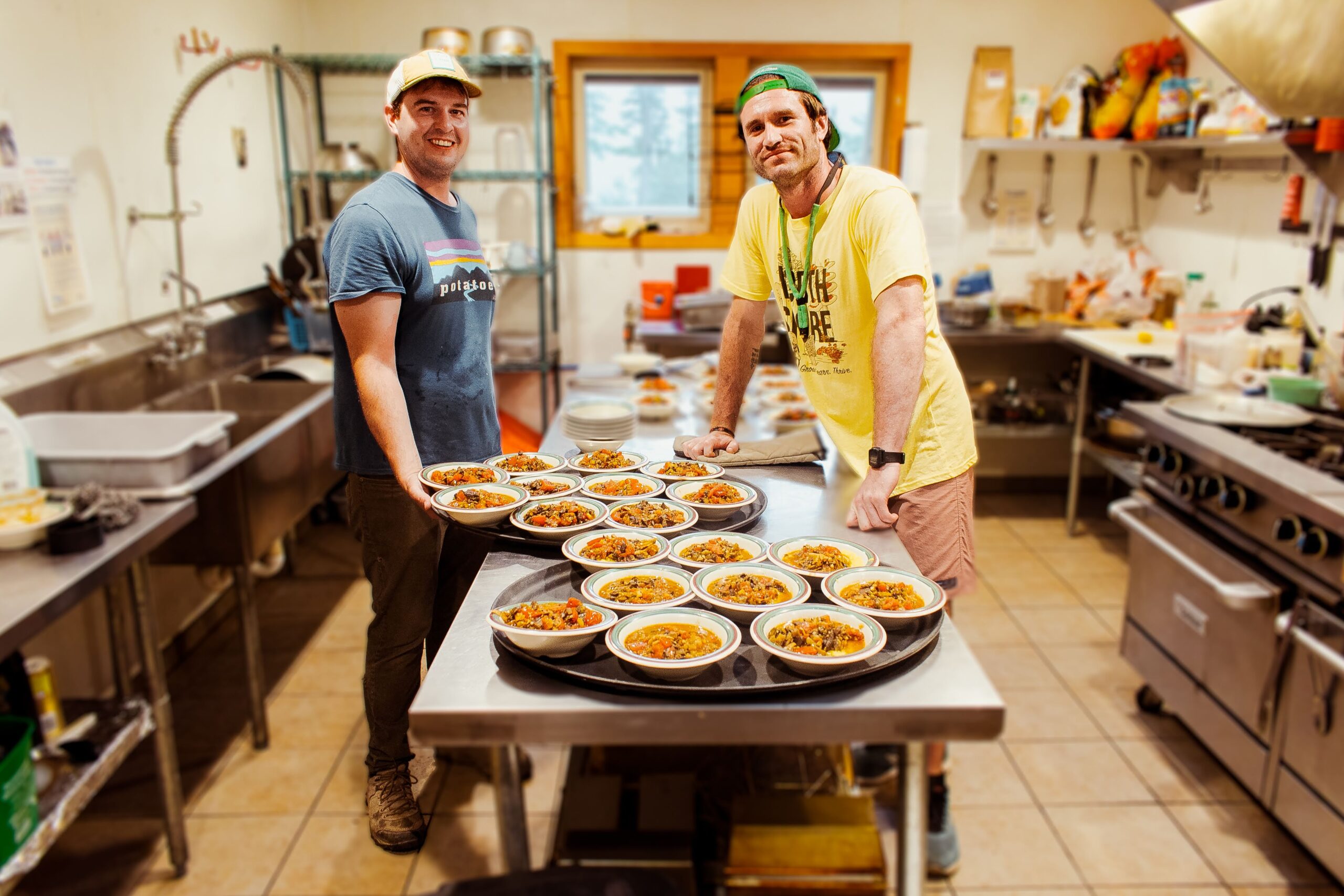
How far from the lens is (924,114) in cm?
508

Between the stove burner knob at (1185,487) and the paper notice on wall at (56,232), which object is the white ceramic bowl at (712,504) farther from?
the paper notice on wall at (56,232)

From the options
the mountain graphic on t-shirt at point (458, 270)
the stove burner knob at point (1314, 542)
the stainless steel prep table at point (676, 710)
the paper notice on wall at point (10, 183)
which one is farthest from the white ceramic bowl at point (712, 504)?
the paper notice on wall at point (10, 183)

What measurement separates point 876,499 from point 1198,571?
182 cm

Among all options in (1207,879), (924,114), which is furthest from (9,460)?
(924,114)

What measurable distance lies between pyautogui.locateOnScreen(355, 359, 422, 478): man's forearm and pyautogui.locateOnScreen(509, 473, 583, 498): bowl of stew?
0.26 meters

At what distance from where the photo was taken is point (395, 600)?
0.92 meters

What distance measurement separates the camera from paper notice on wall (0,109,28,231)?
2.49 metres

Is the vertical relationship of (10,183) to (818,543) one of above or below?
above

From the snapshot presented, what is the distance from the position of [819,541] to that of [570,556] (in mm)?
332

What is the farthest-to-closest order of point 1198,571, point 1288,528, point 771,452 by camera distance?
point 1198,571, point 1288,528, point 771,452

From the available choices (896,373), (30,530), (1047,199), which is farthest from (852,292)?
(1047,199)

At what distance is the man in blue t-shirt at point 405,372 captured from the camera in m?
0.82

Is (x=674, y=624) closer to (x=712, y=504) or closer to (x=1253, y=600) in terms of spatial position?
(x=712, y=504)

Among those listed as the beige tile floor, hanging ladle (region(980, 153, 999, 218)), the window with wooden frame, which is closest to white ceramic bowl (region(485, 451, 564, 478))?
the beige tile floor
